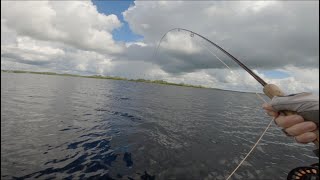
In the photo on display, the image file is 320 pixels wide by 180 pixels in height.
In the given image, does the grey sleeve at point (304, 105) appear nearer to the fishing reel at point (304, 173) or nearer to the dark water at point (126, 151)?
the fishing reel at point (304, 173)

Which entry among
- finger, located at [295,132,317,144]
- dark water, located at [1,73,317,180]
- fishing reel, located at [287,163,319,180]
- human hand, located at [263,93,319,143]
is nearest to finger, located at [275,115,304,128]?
human hand, located at [263,93,319,143]

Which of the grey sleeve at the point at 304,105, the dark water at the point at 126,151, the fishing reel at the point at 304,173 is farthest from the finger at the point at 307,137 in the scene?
the dark water at the point at 126,151

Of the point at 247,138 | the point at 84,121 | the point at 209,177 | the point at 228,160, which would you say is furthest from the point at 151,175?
the point at 247,138

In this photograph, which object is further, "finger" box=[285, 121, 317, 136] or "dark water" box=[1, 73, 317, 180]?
"dark water" box=[1, 73, 317, 180]

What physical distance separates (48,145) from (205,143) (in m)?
10.8

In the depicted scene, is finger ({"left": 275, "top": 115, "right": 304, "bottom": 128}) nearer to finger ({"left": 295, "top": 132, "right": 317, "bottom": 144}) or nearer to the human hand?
the human hand

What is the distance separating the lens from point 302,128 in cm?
371

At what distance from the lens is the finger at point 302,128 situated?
3.66 metres

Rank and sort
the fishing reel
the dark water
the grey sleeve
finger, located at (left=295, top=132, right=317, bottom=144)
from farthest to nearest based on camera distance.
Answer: the dark water → the fishing reel → finger, located at (left=295, top=132, right=317, bottom=144) → the grey sleeve

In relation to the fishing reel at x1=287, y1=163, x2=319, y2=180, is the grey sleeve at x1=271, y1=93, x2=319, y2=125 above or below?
above

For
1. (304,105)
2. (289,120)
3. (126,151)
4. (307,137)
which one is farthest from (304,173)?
(126,151)

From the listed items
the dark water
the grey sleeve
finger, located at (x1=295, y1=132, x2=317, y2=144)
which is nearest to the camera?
the grey sleeve

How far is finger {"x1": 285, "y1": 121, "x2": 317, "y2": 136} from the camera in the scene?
366 centimetres

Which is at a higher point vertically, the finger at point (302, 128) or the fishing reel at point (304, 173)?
the finger at point (302, 128)
